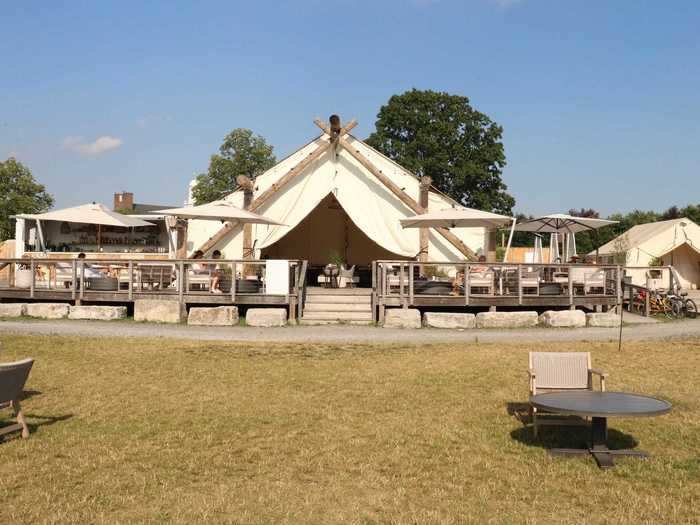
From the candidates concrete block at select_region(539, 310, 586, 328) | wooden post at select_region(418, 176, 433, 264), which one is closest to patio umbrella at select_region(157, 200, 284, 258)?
wooden post at select_region(418, 176, 433, 264)

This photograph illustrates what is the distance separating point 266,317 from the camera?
15789mm

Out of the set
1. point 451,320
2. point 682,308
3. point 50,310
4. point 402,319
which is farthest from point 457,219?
point 50,310

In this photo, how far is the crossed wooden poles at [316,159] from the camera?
2019cm

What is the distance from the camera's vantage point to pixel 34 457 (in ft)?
19.9

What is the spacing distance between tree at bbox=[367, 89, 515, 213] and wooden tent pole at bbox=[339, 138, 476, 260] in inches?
986

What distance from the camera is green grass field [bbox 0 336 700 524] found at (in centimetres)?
496

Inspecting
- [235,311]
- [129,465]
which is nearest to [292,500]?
[129,465]

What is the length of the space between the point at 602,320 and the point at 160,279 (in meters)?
→ 10.5

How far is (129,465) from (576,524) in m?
3.56

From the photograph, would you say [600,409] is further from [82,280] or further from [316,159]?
[316,159]

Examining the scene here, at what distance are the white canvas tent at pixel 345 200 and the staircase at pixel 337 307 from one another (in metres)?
3.00

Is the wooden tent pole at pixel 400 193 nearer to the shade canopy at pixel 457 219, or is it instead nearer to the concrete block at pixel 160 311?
the shade canopy at pixel 457 219

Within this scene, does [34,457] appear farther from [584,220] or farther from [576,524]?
[584,220]

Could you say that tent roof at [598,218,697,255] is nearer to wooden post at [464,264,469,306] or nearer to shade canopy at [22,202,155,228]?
wooden post at [464,264,469,306]
